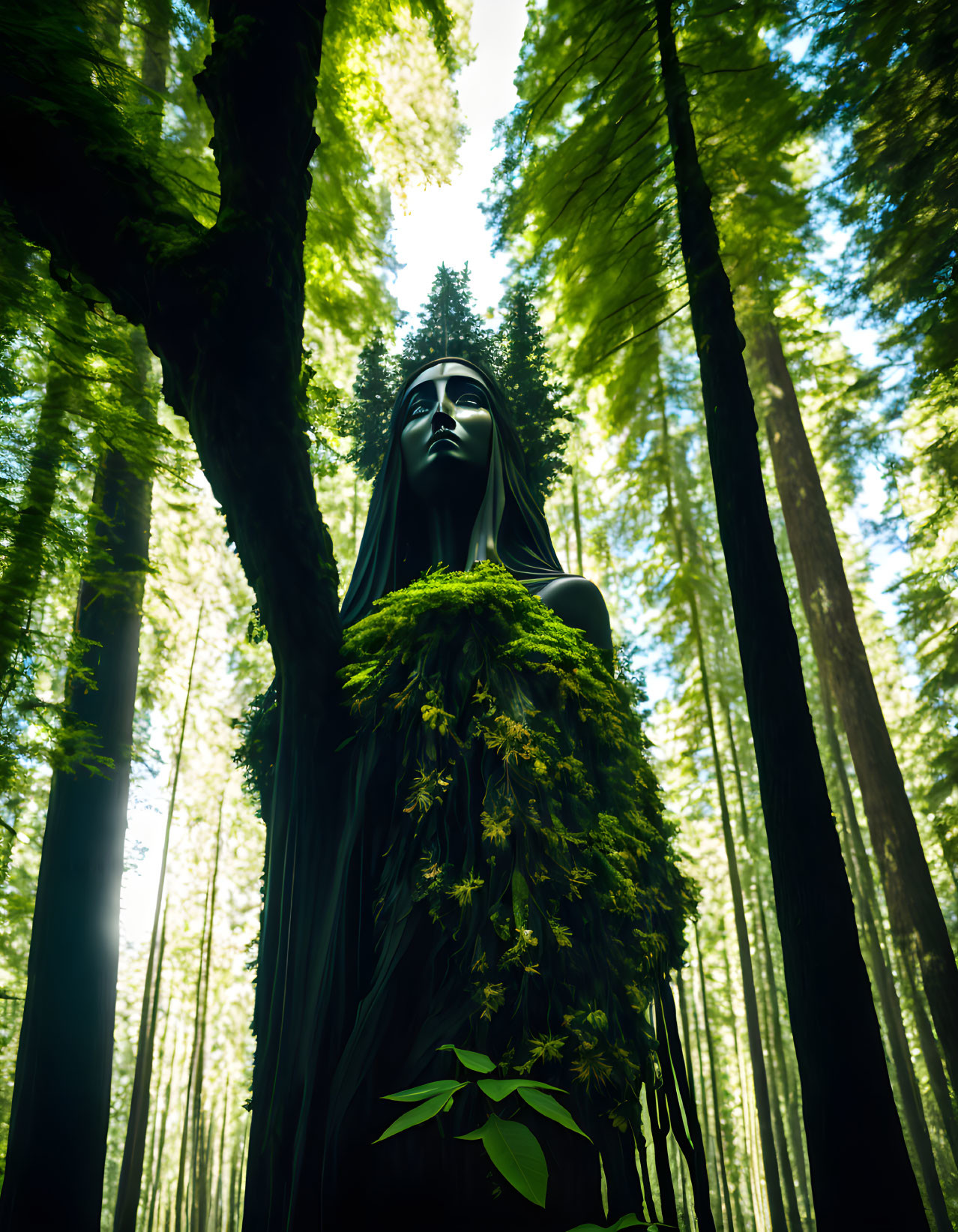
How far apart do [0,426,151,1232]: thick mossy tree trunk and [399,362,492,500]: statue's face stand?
7.26 ft

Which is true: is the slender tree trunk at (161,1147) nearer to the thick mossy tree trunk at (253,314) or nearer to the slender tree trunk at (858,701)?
the slender tree trunk at (858,701)

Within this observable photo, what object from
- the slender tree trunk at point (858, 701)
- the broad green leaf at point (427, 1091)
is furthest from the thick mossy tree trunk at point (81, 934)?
the slender tree trunk at point (858, 701)

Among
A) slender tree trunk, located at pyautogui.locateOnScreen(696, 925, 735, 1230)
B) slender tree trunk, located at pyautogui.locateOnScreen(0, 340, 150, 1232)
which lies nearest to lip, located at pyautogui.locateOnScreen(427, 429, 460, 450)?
slender tree trunk, located at pyautogui.locateOnScreen(0, 340, 150, 1232)

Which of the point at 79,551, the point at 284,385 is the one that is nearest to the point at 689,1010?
the point at 79,551

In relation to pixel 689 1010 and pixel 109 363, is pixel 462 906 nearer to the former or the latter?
pixel 109 363

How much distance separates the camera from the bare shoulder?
350 centimetres

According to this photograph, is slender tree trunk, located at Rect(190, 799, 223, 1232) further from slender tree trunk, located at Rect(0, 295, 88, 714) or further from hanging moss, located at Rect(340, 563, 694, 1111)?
hanging moss, located at Rect(340, 563, 694, 1111)

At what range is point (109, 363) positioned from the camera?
5227 millimetres

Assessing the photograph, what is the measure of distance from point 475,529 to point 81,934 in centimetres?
366

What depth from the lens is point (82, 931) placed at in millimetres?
4816

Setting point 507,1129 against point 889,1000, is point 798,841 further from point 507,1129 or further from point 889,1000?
point 889,1000

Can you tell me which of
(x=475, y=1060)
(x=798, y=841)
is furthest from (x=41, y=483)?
(x=475, y=1060)

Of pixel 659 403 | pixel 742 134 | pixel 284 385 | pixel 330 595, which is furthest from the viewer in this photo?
pixel 659 403

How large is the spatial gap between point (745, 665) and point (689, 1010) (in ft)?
52.1
